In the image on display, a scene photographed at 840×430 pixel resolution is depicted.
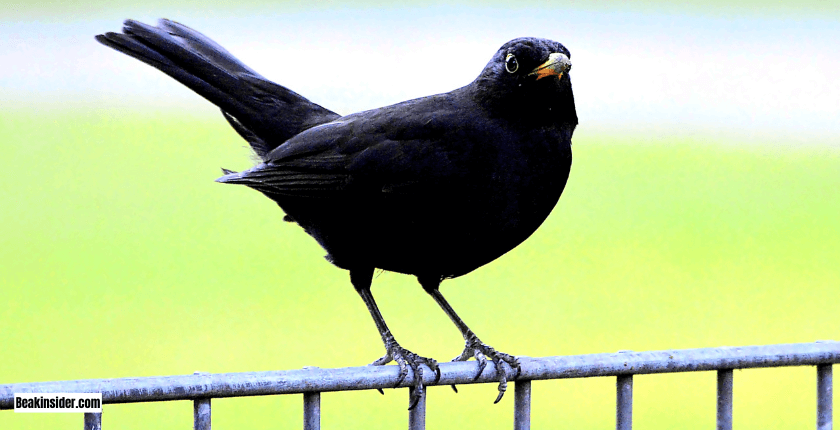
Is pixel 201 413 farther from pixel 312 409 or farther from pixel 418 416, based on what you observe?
pixel 418 416

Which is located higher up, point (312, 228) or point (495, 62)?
point (495, 62)

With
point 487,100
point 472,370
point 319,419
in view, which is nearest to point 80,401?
point 319,419

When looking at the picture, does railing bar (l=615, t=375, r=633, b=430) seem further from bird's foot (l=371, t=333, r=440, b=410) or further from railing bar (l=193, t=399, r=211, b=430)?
railing bar (l=193, t=399, r=211, b=430)

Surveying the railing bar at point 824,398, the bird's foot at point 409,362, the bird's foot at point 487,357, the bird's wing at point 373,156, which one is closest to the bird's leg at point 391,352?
the bird's foot at point 409,362

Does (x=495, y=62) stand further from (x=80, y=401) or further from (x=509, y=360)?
(x=80, y=401)

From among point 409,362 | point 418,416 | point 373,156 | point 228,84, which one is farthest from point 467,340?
point 228,84

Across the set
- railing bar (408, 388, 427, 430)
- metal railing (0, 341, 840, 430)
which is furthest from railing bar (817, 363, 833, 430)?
railing bar (408, 388, 427, 430)
